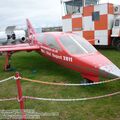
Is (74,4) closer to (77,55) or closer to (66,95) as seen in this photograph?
(77,55)

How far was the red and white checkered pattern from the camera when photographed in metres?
16.6

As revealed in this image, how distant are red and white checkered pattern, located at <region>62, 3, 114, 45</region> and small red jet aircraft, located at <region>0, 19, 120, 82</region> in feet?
21.3

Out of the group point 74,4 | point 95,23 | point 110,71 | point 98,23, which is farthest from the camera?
point 74,4

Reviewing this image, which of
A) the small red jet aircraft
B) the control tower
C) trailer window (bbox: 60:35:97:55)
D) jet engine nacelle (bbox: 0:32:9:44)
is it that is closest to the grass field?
the small red jet aircraft

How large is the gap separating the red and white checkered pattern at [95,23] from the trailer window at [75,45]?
756 cm

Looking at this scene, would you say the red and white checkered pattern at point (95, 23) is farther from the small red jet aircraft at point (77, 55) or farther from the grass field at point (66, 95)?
the grass field at point (66, 95)

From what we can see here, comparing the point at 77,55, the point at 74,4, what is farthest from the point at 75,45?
the point at 74,4

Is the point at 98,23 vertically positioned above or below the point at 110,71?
above

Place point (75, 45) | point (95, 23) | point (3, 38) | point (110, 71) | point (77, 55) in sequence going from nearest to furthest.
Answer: point (110, 71) < point (77, 55) < point (75, 45) < point (95, 23) < point (3, 38)

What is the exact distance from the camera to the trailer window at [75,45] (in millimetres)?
8666

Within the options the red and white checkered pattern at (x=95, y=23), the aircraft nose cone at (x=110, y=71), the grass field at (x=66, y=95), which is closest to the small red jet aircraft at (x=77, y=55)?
the aircraft nose cone at (x=110, y=71)

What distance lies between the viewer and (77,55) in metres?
8.42

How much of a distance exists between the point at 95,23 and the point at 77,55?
9.22 metres

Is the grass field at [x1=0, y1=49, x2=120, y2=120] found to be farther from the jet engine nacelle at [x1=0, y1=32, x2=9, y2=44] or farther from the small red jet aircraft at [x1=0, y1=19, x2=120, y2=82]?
the jet engine nacelle at [x1=0, y1=32, x2=9, y2=44]
